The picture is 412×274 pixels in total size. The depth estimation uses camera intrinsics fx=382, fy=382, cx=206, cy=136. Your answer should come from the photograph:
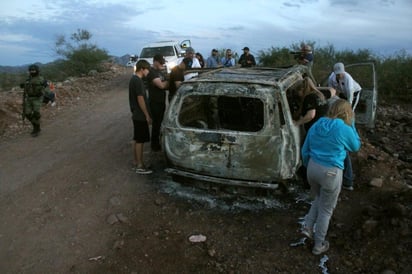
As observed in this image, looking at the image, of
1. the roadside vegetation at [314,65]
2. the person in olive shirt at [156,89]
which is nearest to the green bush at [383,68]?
the roadside vegetation at [314,65]

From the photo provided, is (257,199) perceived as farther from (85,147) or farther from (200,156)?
(85,147)

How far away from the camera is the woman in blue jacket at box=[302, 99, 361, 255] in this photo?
3.63 meters

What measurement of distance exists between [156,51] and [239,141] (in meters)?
11.4

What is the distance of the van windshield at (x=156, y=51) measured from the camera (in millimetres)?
14863

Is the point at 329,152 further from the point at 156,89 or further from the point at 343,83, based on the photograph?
the point at 156,89

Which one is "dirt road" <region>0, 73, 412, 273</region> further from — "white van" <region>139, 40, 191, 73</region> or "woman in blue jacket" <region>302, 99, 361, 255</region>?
"white van" <region>139, 40, 191, 73</region>

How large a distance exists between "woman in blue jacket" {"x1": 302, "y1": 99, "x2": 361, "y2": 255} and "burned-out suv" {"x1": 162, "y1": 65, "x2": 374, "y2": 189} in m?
0.60

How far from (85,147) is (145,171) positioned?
7.01 feet

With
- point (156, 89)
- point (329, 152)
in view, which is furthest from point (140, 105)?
point (329, 152)

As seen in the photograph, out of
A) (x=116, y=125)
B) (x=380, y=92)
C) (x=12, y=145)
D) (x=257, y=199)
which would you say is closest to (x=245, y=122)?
(x=257, y=199)

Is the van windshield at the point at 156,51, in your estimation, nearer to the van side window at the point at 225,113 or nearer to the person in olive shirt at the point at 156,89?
the person in olive shirt at the point at 156,89

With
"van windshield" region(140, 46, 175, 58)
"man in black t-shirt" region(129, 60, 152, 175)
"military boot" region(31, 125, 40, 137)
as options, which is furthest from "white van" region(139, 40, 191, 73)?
"man in black t-shirt" region(129, 60, 152, 175)

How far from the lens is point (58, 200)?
5273 millimetres

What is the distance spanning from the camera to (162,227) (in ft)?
14.9
